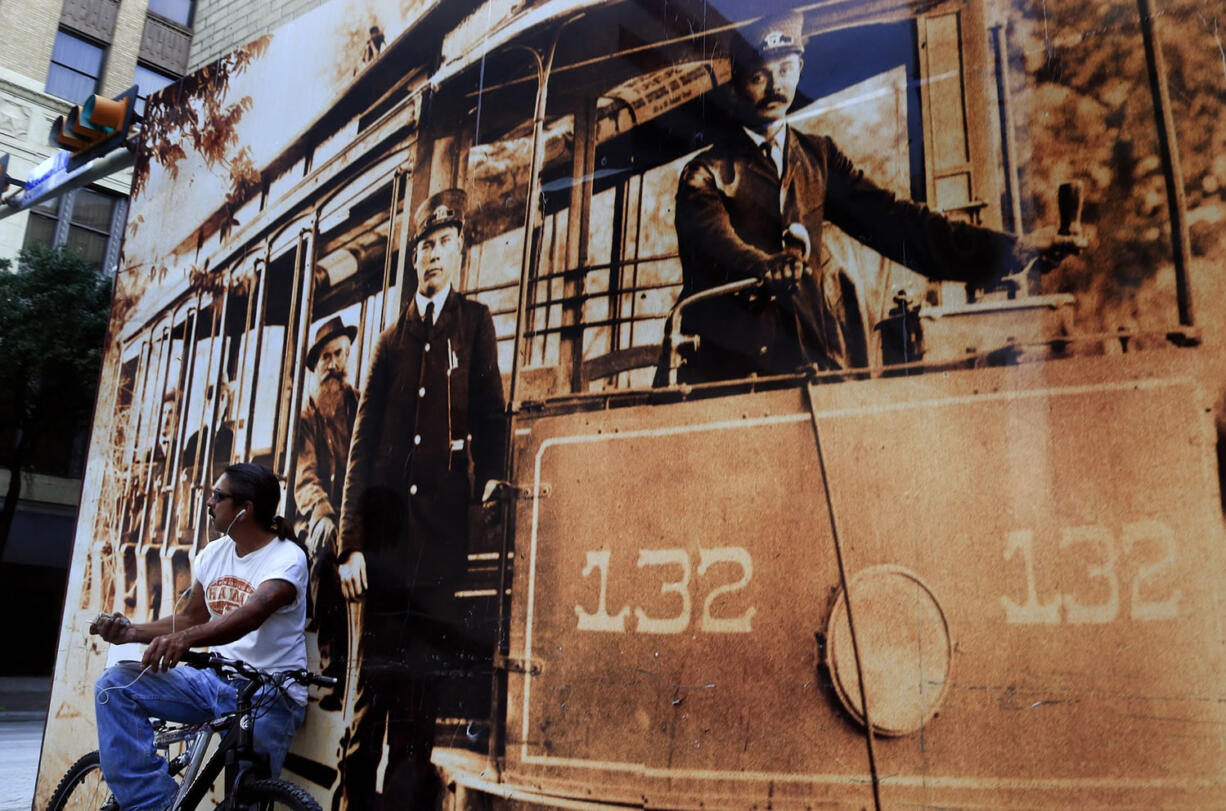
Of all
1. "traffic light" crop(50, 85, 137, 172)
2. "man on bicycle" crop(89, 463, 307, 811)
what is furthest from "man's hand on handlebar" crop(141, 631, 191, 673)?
"traffic light" crop(50, 85, 137, 172)

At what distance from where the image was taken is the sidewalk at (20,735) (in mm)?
7348

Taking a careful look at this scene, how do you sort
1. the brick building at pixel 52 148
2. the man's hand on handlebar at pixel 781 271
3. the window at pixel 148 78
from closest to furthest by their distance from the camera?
the man's hand on handlebar at pixel 781 271
the brick building at pixel 52 148
the window at pixel 148 78

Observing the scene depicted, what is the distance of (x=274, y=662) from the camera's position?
13.8 feet

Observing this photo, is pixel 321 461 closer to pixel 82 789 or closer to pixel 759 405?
pixel 82 789

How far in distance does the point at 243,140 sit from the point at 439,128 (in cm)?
181

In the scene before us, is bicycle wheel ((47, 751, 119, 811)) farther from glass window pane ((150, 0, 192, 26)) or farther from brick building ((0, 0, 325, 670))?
glass window pane ((150, 0, 192, 26))

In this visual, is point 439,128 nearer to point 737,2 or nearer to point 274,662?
point 737,2

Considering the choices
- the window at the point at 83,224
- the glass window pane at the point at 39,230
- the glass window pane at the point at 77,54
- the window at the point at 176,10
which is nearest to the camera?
the glass window pane at the point at 39,230

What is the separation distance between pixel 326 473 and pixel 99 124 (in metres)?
3.73

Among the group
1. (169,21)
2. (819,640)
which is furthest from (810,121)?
(169,21)

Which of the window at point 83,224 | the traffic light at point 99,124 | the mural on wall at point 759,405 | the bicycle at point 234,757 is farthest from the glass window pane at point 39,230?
the bicycle at point 234,757

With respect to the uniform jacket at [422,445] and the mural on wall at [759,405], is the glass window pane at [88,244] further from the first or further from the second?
the uniform jacket at [422,445]

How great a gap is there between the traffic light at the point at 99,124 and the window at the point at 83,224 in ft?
47.5

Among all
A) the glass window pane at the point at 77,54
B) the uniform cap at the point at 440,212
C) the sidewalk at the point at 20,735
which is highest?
the glass window pane at the point at 77,54
